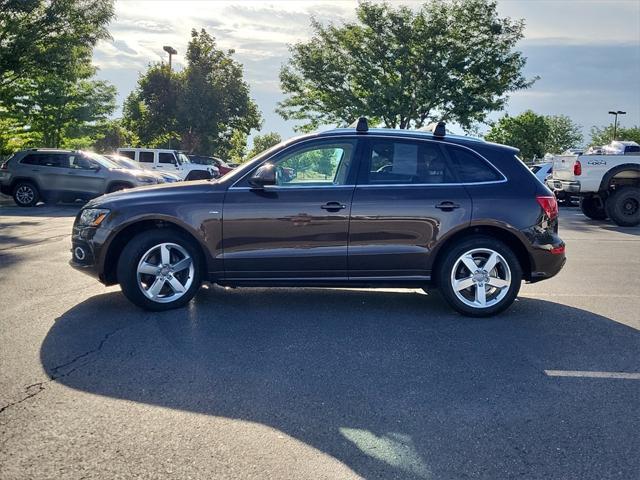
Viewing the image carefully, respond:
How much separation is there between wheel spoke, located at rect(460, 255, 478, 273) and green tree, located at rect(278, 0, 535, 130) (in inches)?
1004

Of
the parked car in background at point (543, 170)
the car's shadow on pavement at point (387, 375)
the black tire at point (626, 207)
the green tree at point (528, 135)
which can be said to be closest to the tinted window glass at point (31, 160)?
the car's shadow on pavement at point (387, 375)

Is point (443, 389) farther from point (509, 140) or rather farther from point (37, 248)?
point (509, 140)

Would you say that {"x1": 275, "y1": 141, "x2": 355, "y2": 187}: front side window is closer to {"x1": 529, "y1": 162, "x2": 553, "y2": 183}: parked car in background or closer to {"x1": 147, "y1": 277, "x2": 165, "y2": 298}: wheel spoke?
{"x1": 147, "y1": 277, "x2": 165, "y2": 298}: wheel spoke

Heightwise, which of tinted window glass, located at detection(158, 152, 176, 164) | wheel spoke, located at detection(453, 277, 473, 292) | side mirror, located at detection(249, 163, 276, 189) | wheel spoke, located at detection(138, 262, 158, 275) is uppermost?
tinted window glass, located at detection(158, 152, 176, 164)

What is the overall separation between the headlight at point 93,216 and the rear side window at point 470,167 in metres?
3.26

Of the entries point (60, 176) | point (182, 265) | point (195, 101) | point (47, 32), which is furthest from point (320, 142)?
point (195, 101)

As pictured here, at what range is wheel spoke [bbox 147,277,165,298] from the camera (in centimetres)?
598

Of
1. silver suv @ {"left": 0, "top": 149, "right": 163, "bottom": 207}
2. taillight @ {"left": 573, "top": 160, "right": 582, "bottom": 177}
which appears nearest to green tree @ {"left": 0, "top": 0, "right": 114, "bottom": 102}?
silver suv @ {"left": 0, "top": 149, "right": 163, "bottom": 207}

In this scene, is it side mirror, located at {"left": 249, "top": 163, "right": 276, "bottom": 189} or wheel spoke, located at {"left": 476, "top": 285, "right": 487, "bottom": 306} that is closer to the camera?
side mirror, located at {"left": 249, "top": 163, "right": 276, "bottom": 189}

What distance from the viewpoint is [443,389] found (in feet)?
13.9

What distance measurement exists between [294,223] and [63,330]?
7.03 feet

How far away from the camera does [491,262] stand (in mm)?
6039

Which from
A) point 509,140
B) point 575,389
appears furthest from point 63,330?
point 509,140

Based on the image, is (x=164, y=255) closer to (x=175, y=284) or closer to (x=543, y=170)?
(x=175, y=284)
